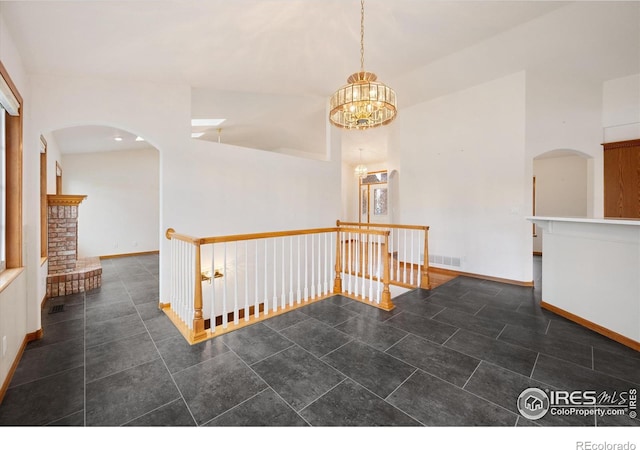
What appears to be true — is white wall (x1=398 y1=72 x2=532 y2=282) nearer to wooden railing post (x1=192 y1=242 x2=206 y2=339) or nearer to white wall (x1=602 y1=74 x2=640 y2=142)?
white wall (x1=602 y1=74 x2=640 y2=142)

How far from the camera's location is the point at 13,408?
1688 mm

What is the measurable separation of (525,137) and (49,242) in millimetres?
7890

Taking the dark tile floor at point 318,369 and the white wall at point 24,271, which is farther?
the white wall at point 24,271

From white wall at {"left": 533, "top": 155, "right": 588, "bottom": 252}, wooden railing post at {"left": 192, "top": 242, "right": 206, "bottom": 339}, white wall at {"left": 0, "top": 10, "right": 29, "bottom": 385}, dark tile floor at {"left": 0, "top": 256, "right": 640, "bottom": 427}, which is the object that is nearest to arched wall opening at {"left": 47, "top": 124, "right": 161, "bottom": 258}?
white wall at {"left": 0, "top": 10, "right": 29, "bottom": 385}

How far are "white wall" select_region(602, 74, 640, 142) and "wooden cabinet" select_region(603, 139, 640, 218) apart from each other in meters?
0.18

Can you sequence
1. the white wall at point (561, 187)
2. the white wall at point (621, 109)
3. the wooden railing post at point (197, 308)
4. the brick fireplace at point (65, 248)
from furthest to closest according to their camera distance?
the white wall at point (561, 187) < the white wall at point (621, 109) < the brick fireplace at point (65, 248) < the wooden railing post at point (197, 308)

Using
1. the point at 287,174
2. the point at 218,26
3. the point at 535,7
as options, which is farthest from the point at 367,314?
the point at 535,7

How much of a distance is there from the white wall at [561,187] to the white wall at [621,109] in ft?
6.96

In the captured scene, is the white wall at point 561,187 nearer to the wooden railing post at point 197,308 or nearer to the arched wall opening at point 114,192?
the wooden railing post at point 197,308

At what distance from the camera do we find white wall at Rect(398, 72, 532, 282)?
4441 mm

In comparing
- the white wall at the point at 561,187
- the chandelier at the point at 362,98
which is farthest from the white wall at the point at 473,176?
the white wall at the point at 561,187

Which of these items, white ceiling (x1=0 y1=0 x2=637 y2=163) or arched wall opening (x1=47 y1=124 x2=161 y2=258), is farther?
arched wall opening (x1=47 y1=124 x2=161 y2=258)

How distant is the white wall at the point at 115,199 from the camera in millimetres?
6797

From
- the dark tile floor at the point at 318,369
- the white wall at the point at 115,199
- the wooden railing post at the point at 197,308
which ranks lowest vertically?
the dark tile floor at the point at 318,369
